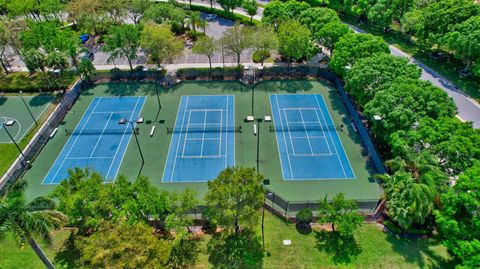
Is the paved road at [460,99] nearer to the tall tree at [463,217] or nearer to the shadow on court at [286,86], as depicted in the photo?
the shadow on court at [286,86]

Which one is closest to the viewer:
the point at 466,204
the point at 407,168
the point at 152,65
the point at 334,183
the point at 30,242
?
the point at 30,242

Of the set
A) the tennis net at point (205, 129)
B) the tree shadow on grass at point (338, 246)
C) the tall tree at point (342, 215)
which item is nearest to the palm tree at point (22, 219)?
the tall tree at point (342, 215)

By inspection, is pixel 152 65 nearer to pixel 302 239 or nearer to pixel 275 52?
pixel 275 52

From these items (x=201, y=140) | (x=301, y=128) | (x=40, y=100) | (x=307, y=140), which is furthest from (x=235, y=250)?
(x=40, y=100)

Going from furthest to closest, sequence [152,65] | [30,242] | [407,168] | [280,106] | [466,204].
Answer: [152,65] → [280,106] → [407,168] → [466,204] → [30,242]

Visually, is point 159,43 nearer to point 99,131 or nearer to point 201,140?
point 99,131

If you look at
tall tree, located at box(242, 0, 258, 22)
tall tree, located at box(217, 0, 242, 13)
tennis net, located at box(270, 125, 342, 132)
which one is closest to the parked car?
tall tree, located at box(217, 0, 242, 13)

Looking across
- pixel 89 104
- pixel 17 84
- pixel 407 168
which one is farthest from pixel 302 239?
pixel 17 84

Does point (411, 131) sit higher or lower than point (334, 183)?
Result: higher

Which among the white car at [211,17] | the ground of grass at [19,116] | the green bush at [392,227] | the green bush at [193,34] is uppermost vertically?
the white car at [211,17]
